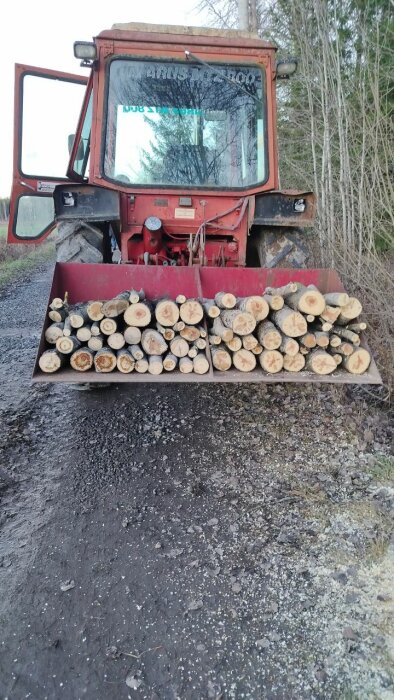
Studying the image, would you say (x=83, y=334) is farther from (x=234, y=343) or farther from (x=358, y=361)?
(x=358, y=361)

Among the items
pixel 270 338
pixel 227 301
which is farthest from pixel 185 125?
pixel 270 338

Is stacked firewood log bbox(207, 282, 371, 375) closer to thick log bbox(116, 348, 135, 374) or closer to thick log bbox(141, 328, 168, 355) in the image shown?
thick log bbox(141, 328, 168, 355)

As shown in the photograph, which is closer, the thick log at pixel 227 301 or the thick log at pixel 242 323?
the thick log at pixel 242 323

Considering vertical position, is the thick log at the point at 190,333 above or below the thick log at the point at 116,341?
above

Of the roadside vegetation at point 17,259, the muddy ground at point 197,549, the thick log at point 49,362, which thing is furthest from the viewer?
the roadside vegetation at point 17,259

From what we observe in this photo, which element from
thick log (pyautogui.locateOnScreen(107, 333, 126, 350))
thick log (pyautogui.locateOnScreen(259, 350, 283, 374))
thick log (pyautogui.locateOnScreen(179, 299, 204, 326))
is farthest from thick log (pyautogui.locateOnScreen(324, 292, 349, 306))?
thick log (pyautogui.locateOnScreen(107, 333, 126, 350))

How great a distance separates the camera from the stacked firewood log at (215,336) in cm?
288

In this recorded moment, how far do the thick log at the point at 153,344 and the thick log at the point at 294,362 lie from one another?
73cm

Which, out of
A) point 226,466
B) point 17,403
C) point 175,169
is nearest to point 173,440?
point 226,466

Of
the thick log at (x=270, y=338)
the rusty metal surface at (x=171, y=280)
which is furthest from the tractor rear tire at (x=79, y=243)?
the thick log at (x=270, y=338)

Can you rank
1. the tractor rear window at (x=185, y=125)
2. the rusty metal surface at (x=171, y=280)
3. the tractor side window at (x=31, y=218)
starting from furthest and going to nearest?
the tractor side window at (x=31, y=218), the tractor rear window at (x=185, y=125), the rusty metal surface at (x=171, y=280)

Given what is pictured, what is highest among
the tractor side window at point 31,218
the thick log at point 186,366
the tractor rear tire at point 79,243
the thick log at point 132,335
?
the tractor side window at point 31,218

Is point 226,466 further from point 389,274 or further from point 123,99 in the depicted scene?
point 123,99

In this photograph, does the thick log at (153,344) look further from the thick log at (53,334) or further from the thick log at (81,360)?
the thick log at (53,334)
